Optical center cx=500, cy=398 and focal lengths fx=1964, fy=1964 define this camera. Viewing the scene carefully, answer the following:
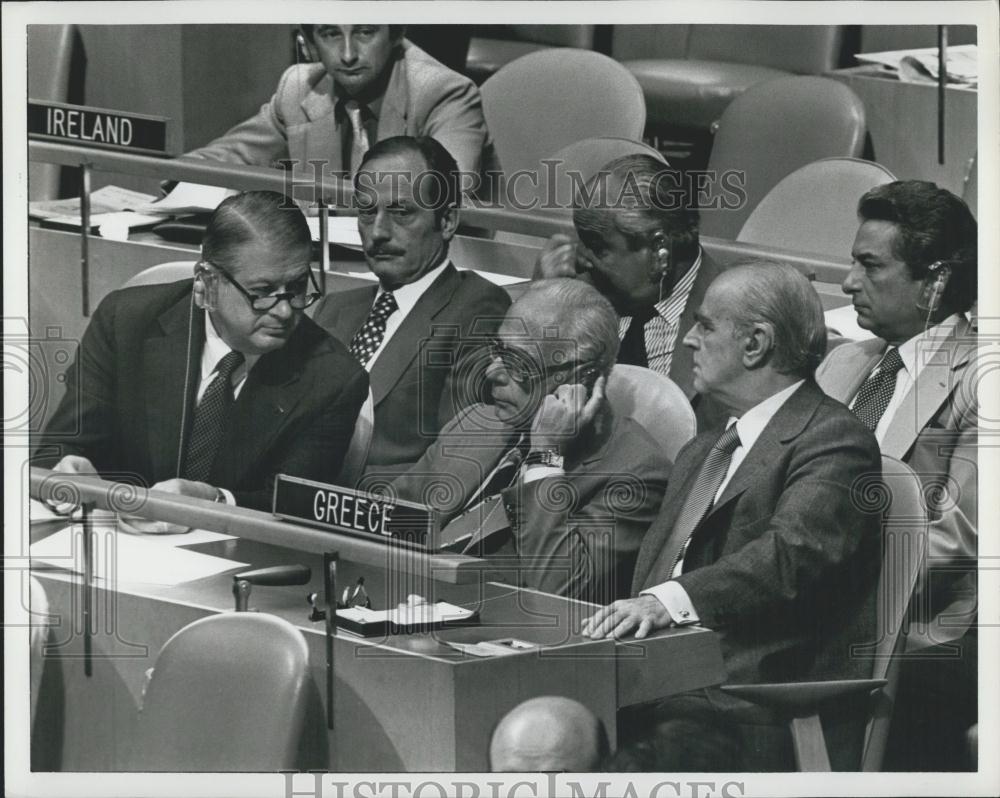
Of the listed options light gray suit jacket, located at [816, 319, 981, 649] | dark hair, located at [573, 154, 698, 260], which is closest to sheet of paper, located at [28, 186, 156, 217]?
dark hair, located at [573, 154, 698, 260]

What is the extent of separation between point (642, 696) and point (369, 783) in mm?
688

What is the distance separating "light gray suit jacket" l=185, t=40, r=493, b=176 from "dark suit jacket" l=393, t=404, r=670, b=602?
0.74 metres

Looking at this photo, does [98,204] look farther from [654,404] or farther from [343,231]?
[654,404]

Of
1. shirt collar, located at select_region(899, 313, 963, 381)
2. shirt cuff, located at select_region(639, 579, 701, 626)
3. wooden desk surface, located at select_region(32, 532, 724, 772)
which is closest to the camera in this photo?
wooden desk surface, located at select_region(32, 532, 724, 772)

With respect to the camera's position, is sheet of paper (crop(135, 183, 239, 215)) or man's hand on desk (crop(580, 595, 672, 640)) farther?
sheet of paper (crop(135, 183, 239, 215))

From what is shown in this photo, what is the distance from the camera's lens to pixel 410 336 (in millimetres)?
4852

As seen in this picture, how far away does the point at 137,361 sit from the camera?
194 inches

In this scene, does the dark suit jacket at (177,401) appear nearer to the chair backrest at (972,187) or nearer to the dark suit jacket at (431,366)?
the dark suit jacket at (431,366)

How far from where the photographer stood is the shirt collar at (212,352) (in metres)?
4.93

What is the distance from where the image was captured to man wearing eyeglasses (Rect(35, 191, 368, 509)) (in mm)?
4871

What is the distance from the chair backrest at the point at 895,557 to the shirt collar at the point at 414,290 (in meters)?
1.18

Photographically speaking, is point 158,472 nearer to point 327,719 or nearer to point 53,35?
point 327,719

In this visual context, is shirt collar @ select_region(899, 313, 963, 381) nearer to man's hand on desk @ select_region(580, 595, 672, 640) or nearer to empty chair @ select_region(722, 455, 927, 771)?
empty chair @ select_region(722, 455, 927, 771)

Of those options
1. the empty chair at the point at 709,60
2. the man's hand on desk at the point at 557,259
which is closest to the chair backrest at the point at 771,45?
the empty chair at the point at 709,60
